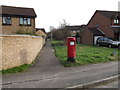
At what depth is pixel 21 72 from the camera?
6.00 m

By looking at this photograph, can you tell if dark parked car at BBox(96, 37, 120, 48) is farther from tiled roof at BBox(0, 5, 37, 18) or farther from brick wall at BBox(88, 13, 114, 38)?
tiled roof at BBox(0, 5, 37, 18)

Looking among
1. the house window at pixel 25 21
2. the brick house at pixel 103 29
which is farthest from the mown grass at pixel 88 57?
the brick house at pixel 103 29

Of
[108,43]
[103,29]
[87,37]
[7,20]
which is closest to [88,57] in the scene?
[108,43]

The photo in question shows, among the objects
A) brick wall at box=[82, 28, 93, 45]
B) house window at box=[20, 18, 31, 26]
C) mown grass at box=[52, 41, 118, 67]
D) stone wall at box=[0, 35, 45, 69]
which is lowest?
mown grass at box=[52, 41, 118, 67]

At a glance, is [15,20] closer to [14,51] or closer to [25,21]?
[25,21]

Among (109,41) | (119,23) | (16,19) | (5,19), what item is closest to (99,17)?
(119,23)

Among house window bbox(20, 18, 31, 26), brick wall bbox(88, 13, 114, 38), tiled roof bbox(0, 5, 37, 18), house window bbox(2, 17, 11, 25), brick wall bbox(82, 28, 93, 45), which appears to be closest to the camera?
house window bbox(2, 17, 11, 25)

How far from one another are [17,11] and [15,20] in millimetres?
2341

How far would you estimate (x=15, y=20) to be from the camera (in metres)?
21.2

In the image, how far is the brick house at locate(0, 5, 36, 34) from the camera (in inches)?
821

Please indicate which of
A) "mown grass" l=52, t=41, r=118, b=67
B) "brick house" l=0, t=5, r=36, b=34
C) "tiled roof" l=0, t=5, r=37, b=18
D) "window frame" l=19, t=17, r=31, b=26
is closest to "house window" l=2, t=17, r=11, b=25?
"brick house" l=0, t=5, r=36, b=34

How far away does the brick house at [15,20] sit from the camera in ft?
68.4

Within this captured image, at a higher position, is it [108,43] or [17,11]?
[17,11]

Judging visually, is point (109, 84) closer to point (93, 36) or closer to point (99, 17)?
point (93, 36)
